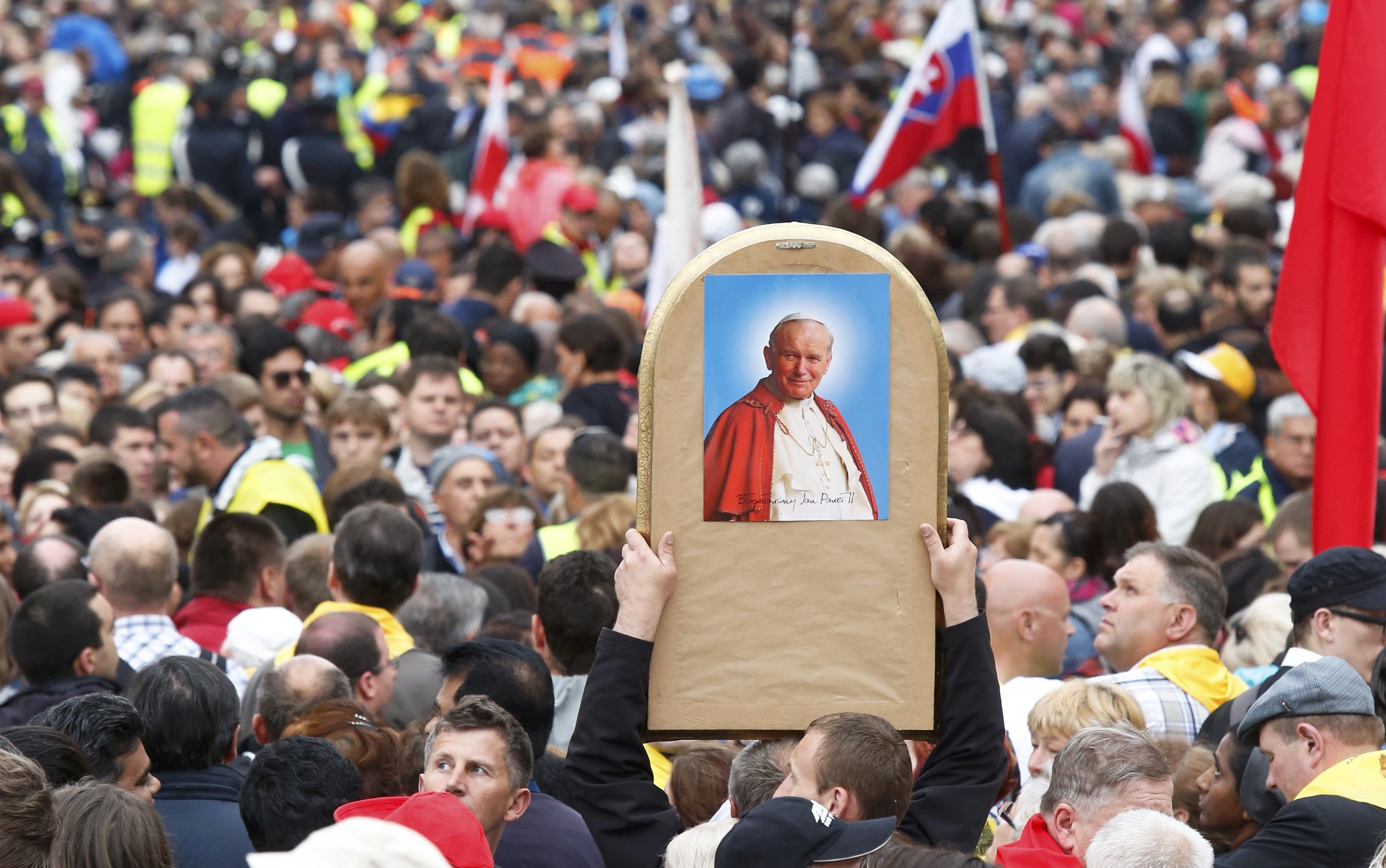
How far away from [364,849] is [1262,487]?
6.38 meters

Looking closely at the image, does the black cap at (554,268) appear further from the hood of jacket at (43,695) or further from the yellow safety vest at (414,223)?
the hood of jacket at (43,695)

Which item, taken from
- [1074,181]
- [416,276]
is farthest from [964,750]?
[1074,181]

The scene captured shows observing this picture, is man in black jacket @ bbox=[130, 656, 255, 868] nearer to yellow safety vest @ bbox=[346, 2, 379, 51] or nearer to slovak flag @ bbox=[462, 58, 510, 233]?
slovak flag @ bbox=[462, 58, 510, 233]

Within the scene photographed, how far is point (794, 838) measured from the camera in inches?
127

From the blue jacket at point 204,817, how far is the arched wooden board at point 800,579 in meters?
1.16

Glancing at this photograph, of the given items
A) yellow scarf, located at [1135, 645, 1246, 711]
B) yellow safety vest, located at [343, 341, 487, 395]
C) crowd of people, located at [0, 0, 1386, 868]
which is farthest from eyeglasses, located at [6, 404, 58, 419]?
yellow scarf, located at [1135, 645, 1246, 711]

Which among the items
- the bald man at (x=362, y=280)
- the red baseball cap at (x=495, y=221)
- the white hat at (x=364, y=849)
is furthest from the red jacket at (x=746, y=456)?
the red baseball cap at (x=495, y=221)

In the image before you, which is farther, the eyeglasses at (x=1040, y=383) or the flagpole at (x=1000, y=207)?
the flagpole at (x=1000, y=207)

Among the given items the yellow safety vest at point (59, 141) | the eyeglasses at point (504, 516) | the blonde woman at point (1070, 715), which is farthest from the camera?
the yellow safety vest at point (59, 141)

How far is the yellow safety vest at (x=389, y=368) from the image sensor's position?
31.3ft

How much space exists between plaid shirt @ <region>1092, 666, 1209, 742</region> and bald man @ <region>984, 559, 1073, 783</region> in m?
0.41

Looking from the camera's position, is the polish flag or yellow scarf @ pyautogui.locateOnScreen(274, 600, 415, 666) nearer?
yellow scarf @ pyautogui.locateOnScreen(274, 600, 415, 666)

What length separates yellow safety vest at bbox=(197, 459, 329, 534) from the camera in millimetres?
7293

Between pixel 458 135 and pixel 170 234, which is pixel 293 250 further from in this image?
pixel 458 135
